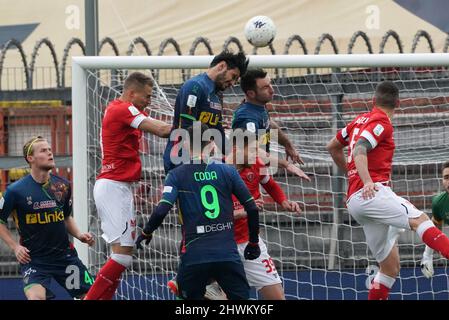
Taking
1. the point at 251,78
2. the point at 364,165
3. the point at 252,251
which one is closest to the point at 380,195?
the point at 364,165

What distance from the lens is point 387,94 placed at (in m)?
8.96

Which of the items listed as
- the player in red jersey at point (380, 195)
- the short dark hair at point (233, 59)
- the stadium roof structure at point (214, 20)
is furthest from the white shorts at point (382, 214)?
the stadium roof structure at point (214, 20)

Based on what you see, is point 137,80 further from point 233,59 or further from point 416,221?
point 416,221

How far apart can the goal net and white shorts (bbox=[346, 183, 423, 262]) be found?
3.82 feet

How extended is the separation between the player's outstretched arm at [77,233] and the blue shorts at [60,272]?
22cm

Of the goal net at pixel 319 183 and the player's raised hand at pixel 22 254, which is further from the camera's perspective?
the goal net at pixel 319 183

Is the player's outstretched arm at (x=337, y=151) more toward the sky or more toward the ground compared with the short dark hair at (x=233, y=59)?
more toward the ground

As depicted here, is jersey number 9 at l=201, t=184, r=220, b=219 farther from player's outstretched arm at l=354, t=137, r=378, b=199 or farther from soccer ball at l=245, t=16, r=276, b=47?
soccer ball at l=245, t=16, r=276, b=47

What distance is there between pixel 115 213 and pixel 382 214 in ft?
7.38

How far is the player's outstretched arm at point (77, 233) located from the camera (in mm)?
8977

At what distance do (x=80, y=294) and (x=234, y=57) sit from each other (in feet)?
8.10

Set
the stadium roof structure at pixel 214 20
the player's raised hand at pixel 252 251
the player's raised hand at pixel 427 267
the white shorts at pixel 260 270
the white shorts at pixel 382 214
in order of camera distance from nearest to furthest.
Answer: the player's raised hand at pixel 252 251, the white shorts at pixel 260 270, the white shorts at pixel 382 214, the player's raised hand at pixel 427 267, the stadium roof structure at pixel 214 20

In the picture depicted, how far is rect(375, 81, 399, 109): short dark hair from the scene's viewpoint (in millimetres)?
8930

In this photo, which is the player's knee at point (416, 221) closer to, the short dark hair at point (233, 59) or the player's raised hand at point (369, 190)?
the player's raised hand at point (369, 190)
